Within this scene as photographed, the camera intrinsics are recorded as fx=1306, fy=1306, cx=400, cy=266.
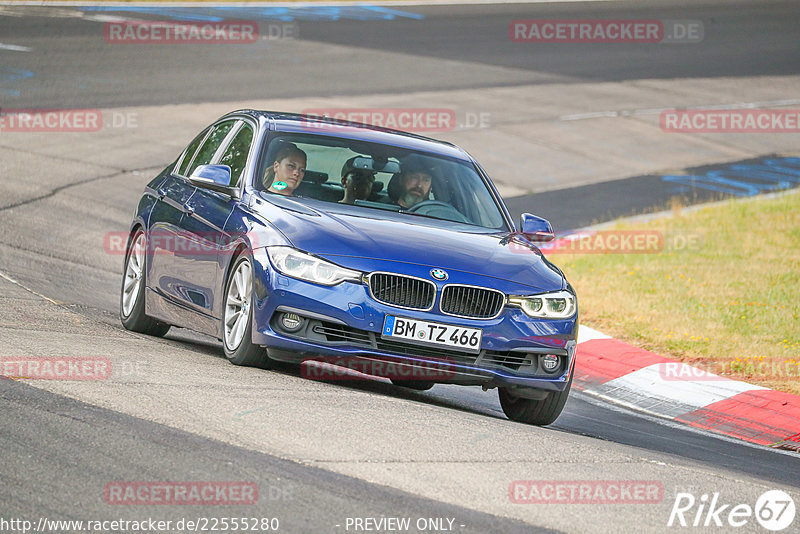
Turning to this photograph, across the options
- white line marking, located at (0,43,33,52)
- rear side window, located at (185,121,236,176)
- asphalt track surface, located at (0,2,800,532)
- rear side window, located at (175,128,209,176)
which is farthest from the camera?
white line marking, located at (0,43,33,52)

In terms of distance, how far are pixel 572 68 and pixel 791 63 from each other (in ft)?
20.6


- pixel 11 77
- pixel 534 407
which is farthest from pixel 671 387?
pixel 11 77

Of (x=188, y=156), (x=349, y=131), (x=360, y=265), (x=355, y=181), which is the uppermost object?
(x=349, y=131)

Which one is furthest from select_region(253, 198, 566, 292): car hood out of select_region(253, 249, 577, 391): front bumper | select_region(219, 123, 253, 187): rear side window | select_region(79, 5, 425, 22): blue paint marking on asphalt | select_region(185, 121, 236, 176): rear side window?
select_region(79, 5, 425, 22): blue paint marking on asphalt

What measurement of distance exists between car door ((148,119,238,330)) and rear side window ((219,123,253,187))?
237 millimetres

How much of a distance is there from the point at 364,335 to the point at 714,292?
7.19 m

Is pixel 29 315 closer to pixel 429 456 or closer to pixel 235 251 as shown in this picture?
pixel 235 251

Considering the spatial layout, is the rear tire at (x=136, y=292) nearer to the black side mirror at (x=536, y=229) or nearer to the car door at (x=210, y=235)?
the car door at (x=210, y=235)

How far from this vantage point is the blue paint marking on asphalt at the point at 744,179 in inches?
814

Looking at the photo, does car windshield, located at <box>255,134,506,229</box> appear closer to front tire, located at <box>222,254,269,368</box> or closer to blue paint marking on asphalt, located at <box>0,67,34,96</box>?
front tire, located at <box>222,254,269,368</box>

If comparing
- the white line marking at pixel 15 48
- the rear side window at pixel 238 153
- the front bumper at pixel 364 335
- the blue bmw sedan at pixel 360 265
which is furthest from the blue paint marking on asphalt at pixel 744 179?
the front bumper at pixel 364 335

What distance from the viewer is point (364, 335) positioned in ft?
24.5

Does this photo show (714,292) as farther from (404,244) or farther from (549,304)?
(404,244)

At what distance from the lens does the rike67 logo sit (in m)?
5.66
